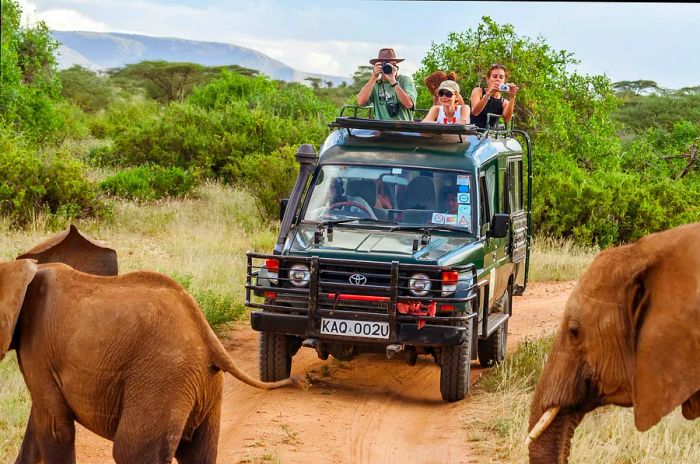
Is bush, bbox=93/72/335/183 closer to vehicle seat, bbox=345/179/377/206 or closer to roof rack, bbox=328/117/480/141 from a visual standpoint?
roof rack, bbox=328/117/480/141

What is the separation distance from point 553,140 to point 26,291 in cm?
1456

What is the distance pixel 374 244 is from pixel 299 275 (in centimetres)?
63

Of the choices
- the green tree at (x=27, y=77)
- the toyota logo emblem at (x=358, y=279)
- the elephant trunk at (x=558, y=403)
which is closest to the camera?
the elephant trunk at (x=558, y=403)

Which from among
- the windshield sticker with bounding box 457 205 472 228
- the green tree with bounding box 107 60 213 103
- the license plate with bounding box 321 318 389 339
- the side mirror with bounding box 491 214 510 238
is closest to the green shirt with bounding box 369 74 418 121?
the windshield sticker with bounding box 457 205 472 228

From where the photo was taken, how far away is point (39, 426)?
16.5ft

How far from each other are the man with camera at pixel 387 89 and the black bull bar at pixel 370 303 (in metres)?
2.67

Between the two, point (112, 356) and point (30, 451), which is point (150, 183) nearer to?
point (30, 451)

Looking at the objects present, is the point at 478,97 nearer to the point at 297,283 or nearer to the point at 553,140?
the point at 297,283

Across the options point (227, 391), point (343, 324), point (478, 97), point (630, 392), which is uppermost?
point (478, 97)

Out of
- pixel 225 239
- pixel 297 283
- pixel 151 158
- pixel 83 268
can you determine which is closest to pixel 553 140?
pixel 225 239

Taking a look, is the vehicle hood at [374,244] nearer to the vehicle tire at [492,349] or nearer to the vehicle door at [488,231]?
the vehicle door at [488,231]

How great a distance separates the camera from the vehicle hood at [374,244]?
849 centimetres

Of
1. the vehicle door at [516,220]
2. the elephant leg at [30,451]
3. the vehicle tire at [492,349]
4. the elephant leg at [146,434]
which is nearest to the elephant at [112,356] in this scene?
the elephant leg at [146,434]

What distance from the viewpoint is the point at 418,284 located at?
331 inches
